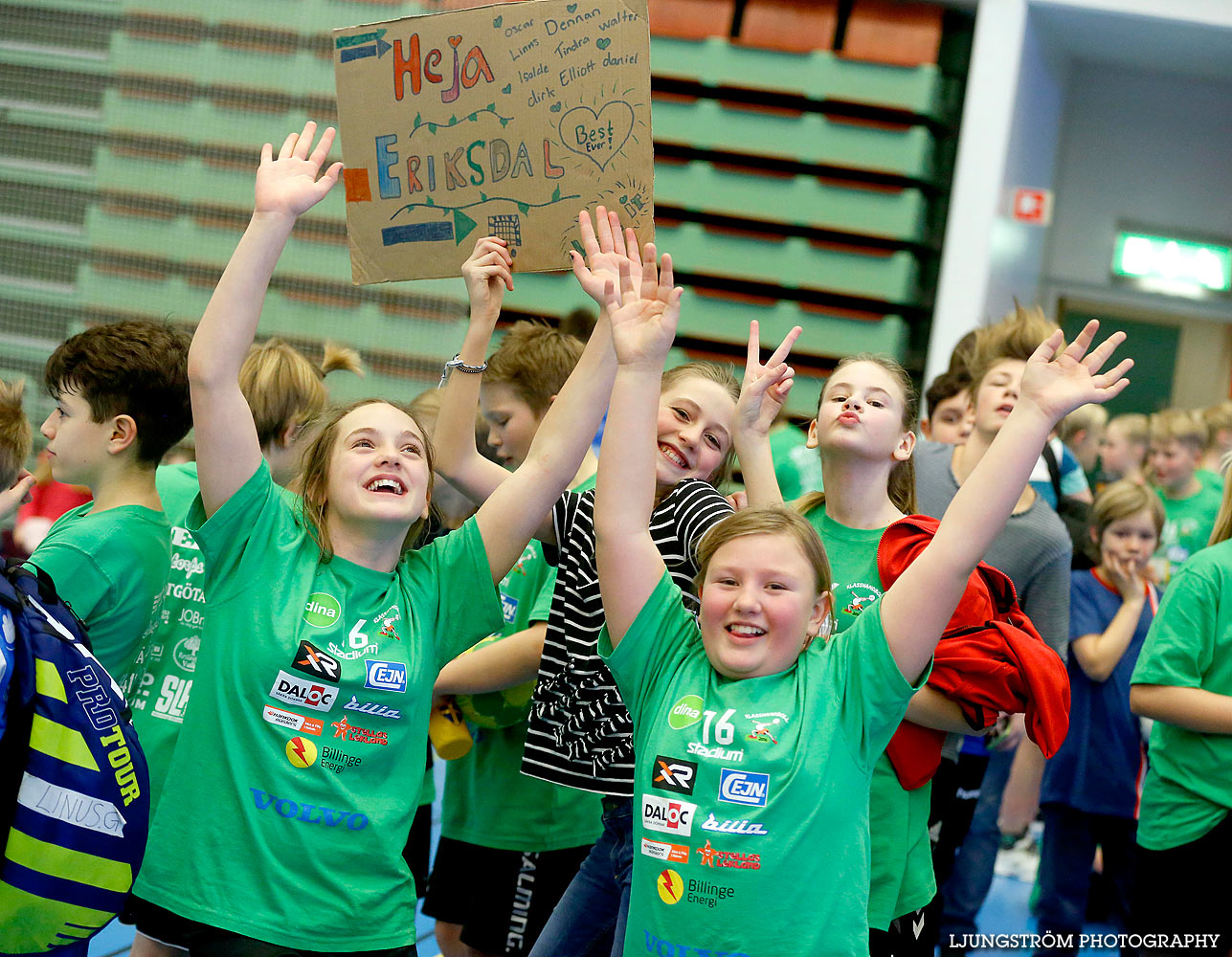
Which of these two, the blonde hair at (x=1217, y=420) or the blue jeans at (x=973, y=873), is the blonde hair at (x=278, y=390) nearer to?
the blue jeans at (x=973, y=873)

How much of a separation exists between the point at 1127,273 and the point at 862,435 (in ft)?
21.6

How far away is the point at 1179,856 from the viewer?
244 cm

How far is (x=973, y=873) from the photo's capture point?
351cm

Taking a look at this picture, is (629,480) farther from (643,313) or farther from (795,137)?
(795,137)

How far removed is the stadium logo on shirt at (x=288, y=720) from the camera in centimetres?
172

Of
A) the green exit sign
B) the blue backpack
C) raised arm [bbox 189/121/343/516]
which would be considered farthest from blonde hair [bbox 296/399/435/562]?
the green exit sign

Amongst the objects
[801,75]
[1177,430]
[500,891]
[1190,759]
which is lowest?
[500,891]

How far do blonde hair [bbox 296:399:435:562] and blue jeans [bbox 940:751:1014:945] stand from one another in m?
2.12

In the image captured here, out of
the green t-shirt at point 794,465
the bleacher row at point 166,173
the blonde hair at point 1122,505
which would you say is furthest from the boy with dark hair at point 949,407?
the bleacher row at point 166,173

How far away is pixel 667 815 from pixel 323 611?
0.58 m

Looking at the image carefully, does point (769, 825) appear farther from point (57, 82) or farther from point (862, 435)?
point (57, 82)

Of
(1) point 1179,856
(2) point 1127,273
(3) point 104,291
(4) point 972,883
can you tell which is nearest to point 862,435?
(1) point 1179,856

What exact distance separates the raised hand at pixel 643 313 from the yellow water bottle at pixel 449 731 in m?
0.93

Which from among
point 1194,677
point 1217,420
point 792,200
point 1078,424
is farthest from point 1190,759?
point 792,200
